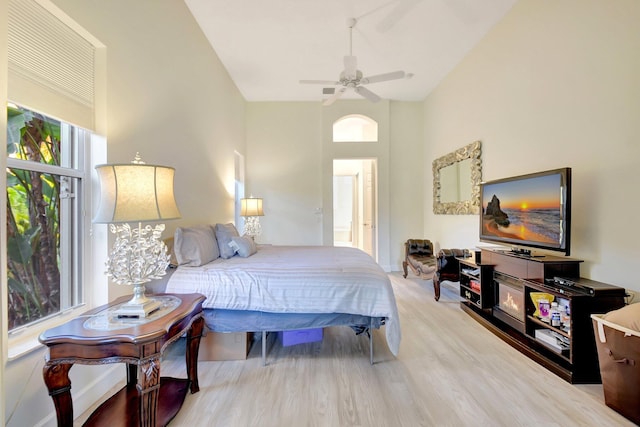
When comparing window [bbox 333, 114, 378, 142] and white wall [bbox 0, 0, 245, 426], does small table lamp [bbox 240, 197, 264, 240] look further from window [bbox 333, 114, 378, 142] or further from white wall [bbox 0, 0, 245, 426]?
window [bbox 333, 114, 378, 142]

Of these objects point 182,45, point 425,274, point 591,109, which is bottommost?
point 425,274

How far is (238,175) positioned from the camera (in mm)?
4715

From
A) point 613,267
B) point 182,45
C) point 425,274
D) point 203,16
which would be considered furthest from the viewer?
point 425,274

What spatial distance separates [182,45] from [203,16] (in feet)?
1.83

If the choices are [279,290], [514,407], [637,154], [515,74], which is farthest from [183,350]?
[515,74]

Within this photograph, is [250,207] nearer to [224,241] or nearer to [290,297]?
[224,241]

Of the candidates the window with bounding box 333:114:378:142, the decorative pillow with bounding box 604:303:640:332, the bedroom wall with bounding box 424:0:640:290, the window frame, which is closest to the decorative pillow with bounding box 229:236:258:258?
the window frame

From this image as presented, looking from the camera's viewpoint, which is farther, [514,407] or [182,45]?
[182,45]

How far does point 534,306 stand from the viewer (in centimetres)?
210

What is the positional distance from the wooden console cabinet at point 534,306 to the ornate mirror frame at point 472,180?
997 millimetres

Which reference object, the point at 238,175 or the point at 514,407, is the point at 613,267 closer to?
the point at 514,407

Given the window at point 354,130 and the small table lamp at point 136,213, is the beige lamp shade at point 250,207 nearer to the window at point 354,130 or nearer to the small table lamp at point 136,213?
the window at point 354,130

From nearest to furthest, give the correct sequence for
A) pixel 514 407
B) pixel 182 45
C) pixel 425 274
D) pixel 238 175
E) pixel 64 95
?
pixel 64 95 < pixel 514 407 < pixel 182 45 < pixel 425 274 < pixel 238 175

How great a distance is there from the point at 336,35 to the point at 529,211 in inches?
112
